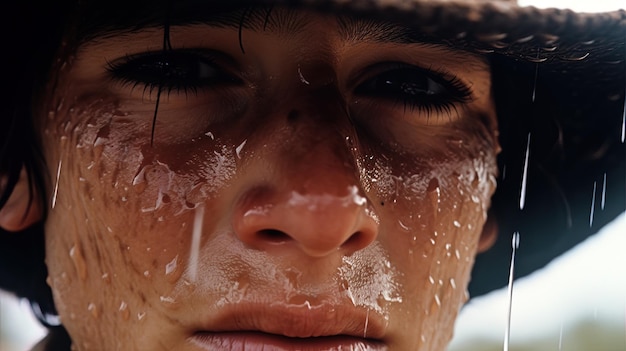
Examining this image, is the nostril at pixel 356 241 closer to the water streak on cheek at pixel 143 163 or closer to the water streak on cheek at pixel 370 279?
the water streak on cheek at pixel 370 279

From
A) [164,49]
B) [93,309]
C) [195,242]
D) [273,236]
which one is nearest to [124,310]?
[93,309]

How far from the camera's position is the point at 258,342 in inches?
40.2

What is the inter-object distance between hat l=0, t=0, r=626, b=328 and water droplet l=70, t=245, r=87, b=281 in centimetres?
24

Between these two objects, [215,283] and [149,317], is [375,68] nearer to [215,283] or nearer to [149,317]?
[215,283]

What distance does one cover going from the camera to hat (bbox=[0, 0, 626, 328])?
0.89 metres

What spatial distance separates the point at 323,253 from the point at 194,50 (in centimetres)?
37

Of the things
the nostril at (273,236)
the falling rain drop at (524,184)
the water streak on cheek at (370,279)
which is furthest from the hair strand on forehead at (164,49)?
the falling rain drop at (524,184)

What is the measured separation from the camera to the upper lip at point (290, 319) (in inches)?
38.8

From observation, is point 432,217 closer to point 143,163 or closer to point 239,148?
point 239,148

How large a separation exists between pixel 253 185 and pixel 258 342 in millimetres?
233

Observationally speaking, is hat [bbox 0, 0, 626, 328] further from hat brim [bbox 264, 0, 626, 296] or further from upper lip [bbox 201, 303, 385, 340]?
upper lip [bbox 201, 303, 385, 340]

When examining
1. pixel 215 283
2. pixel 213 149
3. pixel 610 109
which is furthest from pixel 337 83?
pixel 610 109

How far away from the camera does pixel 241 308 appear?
3.24 ft

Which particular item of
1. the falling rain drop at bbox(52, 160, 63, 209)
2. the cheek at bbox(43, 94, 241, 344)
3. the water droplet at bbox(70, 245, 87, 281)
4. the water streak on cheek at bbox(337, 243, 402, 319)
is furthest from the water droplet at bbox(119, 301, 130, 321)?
the water streak on cheek at bbox(337, 243, 402, 319)
